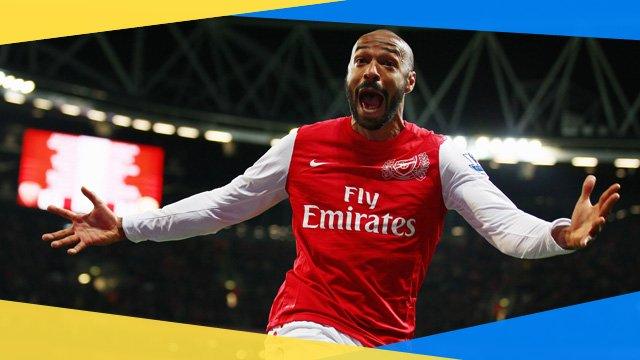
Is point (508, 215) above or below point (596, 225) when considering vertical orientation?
above

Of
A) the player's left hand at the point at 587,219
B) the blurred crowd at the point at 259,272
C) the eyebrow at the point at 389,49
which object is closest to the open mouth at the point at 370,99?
the eyebrow at the point at 389,49

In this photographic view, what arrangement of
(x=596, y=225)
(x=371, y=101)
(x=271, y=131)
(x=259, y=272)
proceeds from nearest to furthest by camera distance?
(x=596, y=225) → (x=371, y=101) → (x=271, y=131) → (x=259, y=272)

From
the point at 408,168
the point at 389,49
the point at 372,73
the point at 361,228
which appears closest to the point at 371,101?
the point at 372,73

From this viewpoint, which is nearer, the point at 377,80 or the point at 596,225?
the point at 596,225

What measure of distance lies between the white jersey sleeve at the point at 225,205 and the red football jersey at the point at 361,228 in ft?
0.23

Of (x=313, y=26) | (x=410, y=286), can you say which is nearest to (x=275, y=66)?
(x=313, y=26)

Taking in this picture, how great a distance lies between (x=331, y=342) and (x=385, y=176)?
0.85m

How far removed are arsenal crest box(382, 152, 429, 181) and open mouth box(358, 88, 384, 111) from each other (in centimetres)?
28

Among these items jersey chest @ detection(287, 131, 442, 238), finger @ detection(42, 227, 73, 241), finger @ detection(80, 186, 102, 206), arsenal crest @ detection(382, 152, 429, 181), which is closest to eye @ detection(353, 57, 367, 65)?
jersey chest @ detection(287, 131, 442, 238)

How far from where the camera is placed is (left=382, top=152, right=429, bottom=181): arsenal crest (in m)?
4.15

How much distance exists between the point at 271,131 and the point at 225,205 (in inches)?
72.7

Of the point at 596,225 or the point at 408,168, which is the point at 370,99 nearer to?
the point at 408,168

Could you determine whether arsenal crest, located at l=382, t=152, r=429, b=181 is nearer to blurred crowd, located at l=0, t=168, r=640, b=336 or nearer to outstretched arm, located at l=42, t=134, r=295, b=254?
outstretched arm, located at l=42, t=134, r=295, b=254

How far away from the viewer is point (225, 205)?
13.9ft
